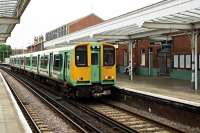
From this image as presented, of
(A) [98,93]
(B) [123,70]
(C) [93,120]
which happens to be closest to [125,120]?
(C) [93,120]

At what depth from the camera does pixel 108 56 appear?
64.3 feet

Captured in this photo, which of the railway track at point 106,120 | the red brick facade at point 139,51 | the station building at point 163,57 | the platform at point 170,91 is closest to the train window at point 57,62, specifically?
the railway track at point 106,120

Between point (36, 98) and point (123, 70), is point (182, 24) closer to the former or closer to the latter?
point (36, 98)

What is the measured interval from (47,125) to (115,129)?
2.46 m

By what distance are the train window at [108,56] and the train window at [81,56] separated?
3.27 feet

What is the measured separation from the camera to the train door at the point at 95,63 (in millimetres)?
19078

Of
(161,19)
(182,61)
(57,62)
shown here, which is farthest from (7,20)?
(182,61)

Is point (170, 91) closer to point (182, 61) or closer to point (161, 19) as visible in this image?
point (161, 19)

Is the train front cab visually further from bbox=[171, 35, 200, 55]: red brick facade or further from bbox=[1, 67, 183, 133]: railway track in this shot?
bbox=[171, 35, 200, 55]: red brick facade

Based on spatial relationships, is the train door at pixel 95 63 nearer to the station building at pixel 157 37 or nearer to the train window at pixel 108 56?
the train window at pixel 108 56

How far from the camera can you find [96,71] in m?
19.2

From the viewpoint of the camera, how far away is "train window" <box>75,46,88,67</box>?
1883cm

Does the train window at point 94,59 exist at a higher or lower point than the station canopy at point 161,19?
lower

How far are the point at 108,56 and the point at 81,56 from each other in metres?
1.42
